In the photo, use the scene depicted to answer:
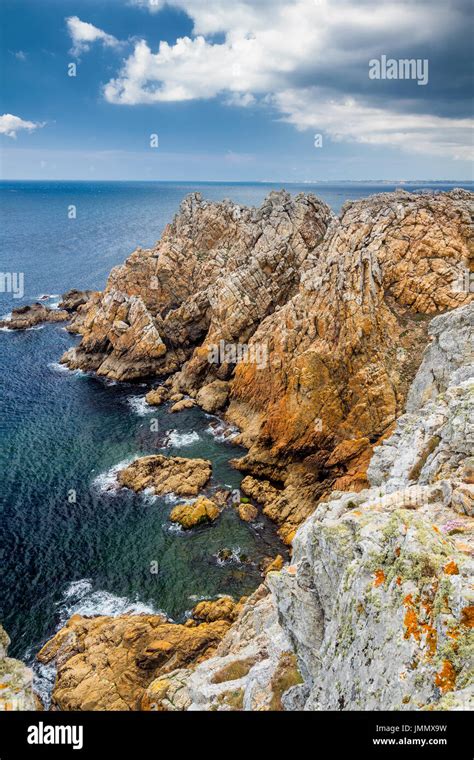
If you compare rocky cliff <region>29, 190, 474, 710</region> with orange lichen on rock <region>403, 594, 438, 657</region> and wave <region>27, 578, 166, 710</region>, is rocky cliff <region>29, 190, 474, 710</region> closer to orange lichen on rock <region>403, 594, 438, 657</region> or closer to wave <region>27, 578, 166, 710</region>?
orange lichen on rock <region>403, 594, 438, 657</region>

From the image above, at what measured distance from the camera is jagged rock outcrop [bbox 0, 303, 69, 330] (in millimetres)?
111137

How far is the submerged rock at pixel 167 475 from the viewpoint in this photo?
55.3 metres

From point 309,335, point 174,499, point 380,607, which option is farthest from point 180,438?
point 380,607

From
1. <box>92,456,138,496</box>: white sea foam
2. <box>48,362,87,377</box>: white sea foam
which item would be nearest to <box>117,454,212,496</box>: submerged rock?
<box>92,456,138,496</box>: white sea foam

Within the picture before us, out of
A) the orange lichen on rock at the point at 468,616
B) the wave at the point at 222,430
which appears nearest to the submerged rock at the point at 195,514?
the wave at the point at 222,430

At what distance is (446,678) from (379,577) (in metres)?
3.12

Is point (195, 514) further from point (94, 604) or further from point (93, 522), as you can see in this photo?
point (94, 604)

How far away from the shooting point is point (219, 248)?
102m

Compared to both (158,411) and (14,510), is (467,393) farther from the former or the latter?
(158,411)

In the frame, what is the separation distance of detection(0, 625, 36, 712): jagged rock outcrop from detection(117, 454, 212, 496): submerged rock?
24985 millimetres

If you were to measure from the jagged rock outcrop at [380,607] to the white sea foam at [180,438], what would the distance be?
37.1 m

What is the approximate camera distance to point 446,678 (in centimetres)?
1058

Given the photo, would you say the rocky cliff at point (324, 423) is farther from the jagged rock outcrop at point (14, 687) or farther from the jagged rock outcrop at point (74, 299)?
the jagged rock outcrop at point (74, 299)
